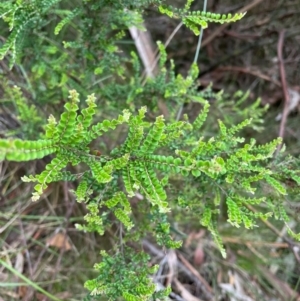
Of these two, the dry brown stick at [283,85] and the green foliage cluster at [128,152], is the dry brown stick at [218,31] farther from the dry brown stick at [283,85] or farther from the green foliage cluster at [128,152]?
the green foliage cluster at [128,152]

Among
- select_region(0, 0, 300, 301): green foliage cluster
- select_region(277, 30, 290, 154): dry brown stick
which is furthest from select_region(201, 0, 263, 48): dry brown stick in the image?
select_region(0, 0, 300, 301): green foliage cluster

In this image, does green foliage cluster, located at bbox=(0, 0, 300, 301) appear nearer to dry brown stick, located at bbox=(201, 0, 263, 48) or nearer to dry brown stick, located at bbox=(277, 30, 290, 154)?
dry brown stick, located at bbox=(277, 30, 290, 154)

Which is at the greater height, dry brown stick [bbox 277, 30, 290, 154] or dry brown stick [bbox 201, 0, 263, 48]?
dry brown stick [bbox 201, 0, 263, 48]

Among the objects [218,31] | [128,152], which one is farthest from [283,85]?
[128,152]

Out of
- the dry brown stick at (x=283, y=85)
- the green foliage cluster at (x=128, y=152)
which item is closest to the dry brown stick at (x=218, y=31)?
the dry brown stick at (x=283, y=85)

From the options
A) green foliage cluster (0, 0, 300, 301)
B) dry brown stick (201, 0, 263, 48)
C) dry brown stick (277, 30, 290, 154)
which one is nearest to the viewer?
green foliage cluster (0, 0, 300, 301)

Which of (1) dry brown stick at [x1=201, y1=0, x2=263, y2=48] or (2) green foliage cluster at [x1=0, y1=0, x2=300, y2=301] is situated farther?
Result: (1) dry brown stick at [x1=201, y1=0, x2=263, y2=48]

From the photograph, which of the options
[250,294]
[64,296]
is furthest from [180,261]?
[64,296]

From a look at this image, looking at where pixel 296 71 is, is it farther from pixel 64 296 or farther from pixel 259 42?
pixel 64 296
